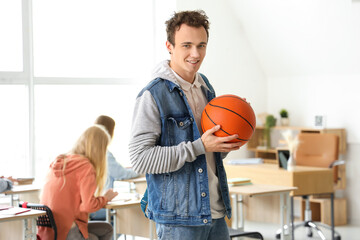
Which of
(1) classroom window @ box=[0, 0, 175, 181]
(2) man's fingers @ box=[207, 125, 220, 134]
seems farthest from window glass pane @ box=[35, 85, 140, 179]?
(2) man's fingers @ box=[207, 125, 220, 134]

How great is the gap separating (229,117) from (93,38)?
16.7 ft

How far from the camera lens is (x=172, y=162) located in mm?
2025

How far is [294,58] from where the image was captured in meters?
7.70

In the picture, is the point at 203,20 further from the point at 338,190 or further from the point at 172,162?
the point at 338,190

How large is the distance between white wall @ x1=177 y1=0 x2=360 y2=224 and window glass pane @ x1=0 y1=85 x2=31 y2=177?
239 cm

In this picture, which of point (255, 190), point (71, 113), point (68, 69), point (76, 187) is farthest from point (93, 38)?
point (76, 187)

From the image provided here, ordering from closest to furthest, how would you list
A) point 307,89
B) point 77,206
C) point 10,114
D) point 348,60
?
point 77,206 → point 10,114 → point 348,60 → point 307,89

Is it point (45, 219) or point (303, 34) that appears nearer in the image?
point (45, 219)

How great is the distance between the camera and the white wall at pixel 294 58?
22.9ft

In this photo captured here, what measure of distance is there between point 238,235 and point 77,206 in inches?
49.0

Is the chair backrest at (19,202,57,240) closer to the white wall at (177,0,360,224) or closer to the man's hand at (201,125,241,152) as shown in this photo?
the man's hand at (201,125,241,152)

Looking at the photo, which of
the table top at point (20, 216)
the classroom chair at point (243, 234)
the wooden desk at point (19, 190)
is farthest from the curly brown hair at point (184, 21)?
the wooden desk at point (19, 190)

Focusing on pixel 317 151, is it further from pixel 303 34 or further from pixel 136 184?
pixel 136 184

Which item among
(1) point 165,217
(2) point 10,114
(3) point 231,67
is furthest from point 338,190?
(1) point 165,217
